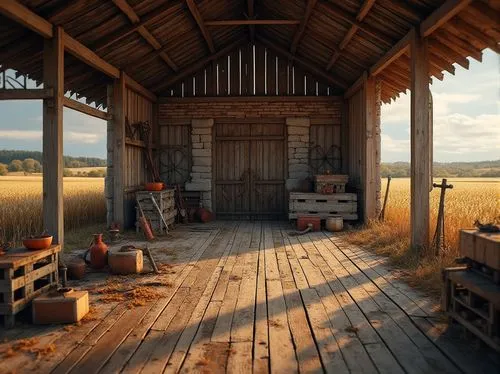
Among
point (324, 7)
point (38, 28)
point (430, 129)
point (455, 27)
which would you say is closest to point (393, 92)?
point (324, 7)

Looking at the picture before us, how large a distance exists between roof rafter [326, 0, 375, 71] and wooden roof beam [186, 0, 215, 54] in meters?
3.02

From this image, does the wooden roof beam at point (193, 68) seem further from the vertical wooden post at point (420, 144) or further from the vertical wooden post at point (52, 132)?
the vertical wooden post at point (420, 144)

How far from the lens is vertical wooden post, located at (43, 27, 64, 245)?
637 cm

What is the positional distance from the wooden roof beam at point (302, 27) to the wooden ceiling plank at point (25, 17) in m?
4.65

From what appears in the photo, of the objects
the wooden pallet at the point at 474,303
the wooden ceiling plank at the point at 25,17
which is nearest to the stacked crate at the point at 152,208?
the wooden ceiling plank at the point at 25,17

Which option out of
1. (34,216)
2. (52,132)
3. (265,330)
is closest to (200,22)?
(52,132)

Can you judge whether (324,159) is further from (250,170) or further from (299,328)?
(299,328)

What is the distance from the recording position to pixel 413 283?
17.2 ft

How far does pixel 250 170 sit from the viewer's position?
1266 centimetres

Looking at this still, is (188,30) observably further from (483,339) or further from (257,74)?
(483,339)

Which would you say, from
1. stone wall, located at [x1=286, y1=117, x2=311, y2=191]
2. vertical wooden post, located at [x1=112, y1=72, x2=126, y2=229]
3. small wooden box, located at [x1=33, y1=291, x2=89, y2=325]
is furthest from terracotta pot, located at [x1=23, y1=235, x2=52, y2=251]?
stone wall, located at [x1=286, y1=117, x2=311, y2=191]

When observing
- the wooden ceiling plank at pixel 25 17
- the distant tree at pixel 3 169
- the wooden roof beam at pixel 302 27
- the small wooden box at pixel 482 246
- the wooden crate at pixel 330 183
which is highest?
the wooden roof beam at pixel 302 27

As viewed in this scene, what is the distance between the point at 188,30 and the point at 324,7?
3.19 meters

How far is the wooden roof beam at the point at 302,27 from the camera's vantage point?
8.39 metres
